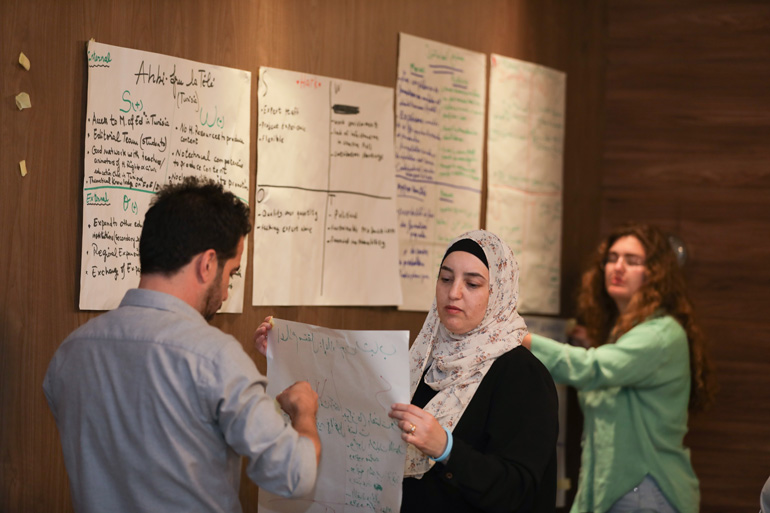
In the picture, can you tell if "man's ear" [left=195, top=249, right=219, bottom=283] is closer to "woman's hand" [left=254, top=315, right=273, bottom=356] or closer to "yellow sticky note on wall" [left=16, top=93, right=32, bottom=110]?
"woman's hand" [left=254, top=315, right=273, bottom=356]

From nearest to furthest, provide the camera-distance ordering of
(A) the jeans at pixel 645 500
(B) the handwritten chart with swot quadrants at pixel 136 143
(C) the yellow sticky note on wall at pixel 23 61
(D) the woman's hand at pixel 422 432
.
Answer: (D) the woman's hand at pixel 422 432
(C) the yellow sticky note on wall at pixel 23 61
(B) the handwritten chart with swot quadrants at pixel 136 143
(A) the jeans at pixel 645 500

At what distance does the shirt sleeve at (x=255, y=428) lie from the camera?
64.4 inches

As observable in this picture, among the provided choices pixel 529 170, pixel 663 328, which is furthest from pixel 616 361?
pixel 529 170

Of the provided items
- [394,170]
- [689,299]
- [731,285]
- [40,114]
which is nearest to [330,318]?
[394,170]

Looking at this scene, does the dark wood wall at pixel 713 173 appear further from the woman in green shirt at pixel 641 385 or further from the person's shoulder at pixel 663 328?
the person's shoulder at pixel 663 328

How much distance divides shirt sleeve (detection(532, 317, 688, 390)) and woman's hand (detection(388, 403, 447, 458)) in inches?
55.5

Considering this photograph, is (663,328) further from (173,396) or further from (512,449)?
(173,396)

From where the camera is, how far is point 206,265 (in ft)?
5.82

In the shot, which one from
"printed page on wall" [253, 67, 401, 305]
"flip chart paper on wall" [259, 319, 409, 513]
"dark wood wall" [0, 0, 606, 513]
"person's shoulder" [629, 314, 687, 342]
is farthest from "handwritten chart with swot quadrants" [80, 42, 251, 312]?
"person's shoulder" [629, 314, 687, 342]

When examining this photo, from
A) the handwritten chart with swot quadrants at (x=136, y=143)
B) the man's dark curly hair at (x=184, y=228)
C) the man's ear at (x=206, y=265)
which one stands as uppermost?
the handwritten chart with swot quadrants at (x=136, y=143)

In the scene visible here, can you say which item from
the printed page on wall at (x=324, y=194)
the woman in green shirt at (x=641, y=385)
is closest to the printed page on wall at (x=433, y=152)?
the printed page on wall at (x=324, y=194)

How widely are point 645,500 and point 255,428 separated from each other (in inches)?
87.5

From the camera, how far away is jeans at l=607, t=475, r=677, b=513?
3.27m

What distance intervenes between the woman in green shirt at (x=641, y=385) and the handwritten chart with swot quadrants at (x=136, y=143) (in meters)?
1.48
